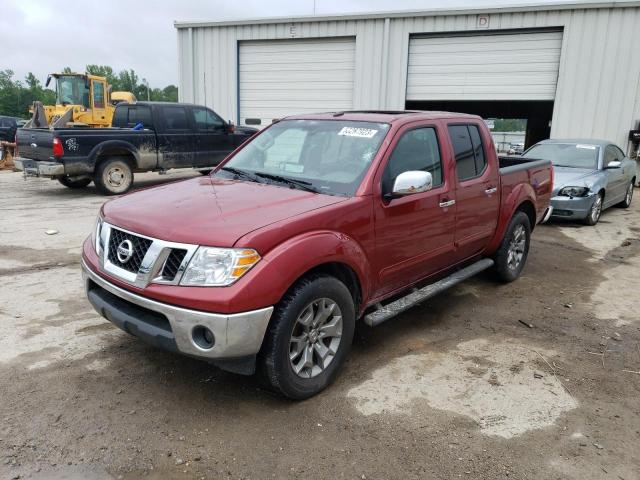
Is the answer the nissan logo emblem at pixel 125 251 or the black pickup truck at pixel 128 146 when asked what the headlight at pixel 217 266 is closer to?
the nissan logo emblem at pixel 125 251

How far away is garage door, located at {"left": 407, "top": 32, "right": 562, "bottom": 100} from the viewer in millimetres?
14211

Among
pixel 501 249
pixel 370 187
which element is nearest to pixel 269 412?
pixel 370 187

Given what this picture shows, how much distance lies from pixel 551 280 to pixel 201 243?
185 inches

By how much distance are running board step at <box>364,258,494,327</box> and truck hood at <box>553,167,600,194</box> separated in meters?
4.75

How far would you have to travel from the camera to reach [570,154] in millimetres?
10000

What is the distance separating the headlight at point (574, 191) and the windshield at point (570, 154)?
90cm

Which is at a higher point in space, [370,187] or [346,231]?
[370,187]

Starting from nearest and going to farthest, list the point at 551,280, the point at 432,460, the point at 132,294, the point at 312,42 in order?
the point at 432,460 → the point at 132,294 → the point at 551,280 → the point at 312,42

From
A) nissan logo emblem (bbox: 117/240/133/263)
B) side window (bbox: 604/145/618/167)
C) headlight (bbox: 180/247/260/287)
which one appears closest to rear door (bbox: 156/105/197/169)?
side window (bbox: 604/145/618/167)

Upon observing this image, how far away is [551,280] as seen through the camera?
599cm

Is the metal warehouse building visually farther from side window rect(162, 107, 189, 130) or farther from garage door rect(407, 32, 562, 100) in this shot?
side window rect(162, 107, 189, 130)

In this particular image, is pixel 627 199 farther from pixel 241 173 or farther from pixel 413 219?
pixel 241 173

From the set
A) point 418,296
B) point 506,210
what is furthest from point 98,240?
point 506,210

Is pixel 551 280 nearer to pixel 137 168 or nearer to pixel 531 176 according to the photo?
pixel 531 176
